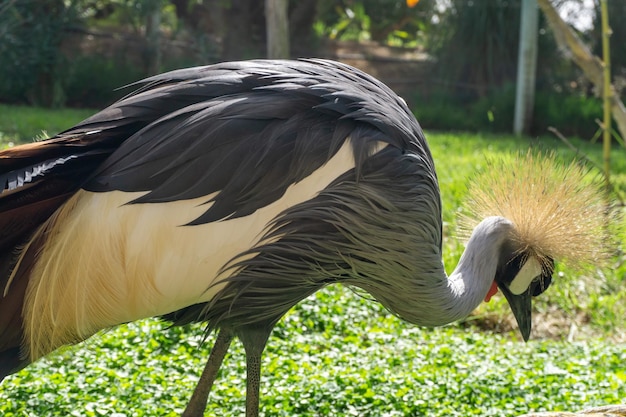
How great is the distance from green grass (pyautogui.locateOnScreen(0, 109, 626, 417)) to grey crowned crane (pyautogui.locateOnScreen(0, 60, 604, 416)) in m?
0.57

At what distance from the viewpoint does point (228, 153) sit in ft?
6.84

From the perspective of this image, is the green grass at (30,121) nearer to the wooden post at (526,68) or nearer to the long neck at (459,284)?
the long neck at (459,284)

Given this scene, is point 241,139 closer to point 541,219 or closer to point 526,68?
point 541,219

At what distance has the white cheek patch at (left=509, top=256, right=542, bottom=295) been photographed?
267 centimetres

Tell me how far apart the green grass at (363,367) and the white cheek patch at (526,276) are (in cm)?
45

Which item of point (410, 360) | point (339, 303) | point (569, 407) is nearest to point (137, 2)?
point (339, 303)

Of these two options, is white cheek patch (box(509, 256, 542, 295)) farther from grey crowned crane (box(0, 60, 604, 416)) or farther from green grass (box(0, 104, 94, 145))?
green grass (box(0, 104, 94, 145))

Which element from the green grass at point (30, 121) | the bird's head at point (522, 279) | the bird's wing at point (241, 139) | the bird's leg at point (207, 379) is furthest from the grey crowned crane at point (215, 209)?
the green grass at point (30, 121)

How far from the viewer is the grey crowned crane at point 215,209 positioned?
6.68ft

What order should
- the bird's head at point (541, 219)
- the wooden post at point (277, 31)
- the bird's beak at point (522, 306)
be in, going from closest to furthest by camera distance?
the bird's head at point (541, 219), the bird's beak at point (522, 306), the wooden post at point (277, 31)

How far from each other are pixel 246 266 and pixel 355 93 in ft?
1.73

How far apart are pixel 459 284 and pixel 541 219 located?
1.14 feet

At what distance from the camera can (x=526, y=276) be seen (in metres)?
2.69

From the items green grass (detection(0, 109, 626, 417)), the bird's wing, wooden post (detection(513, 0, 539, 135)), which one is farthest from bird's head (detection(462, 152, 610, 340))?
wooden post (detection(513, 0, 539, 135))
